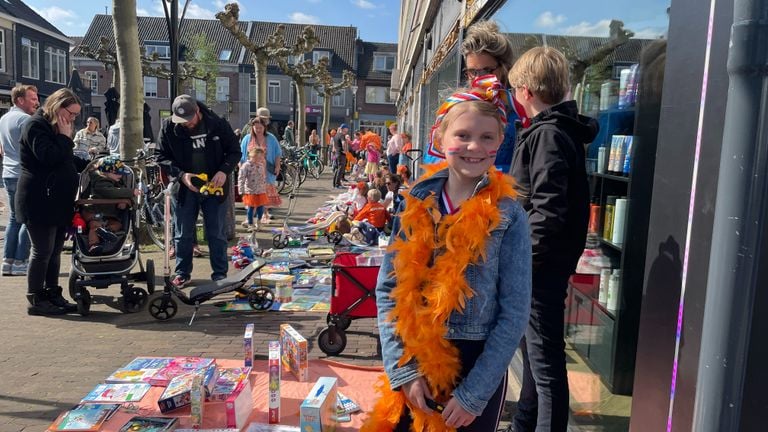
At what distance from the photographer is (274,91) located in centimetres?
5331

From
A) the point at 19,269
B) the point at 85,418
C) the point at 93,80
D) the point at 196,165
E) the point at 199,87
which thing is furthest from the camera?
the point at 199,87

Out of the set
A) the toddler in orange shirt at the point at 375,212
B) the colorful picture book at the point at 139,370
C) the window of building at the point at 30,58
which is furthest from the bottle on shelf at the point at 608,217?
the window of building at the point at 30,58

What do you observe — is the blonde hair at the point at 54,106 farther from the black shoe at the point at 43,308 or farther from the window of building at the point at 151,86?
the window of building at the point at 151,86

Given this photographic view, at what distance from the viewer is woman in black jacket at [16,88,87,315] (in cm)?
510

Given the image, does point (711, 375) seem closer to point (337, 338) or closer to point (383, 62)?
A: point (337, 338)

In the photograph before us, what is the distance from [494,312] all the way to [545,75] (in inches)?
48.8

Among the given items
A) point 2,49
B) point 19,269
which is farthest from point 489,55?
point 2,49

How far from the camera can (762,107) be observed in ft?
4.04

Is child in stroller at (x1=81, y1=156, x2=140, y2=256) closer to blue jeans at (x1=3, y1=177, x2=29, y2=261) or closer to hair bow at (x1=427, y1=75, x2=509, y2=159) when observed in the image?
blue jeans at (x1=3, y1=177, x2=29, y2=261)

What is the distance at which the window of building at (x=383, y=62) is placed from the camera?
59.0m

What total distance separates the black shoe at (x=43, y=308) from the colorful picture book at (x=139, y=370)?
1.75 meters

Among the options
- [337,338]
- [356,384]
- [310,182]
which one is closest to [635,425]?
[356,384]

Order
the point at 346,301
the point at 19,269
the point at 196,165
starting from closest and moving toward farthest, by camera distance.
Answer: the point at 346,301, the point at 196,165, the point at 19,269

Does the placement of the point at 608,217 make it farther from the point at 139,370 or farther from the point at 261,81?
the point at 261,81
